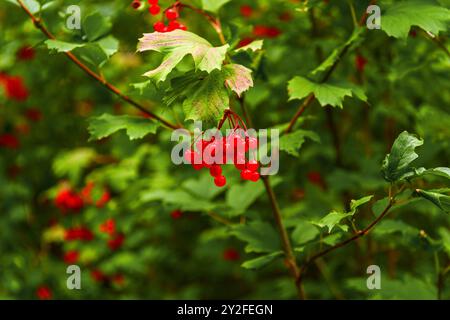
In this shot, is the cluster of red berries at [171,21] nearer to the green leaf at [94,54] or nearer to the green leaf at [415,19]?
the green leaf at [94,54]

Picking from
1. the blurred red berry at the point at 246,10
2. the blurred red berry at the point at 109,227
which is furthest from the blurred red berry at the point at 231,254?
the blurred red berry at the point at 246,10

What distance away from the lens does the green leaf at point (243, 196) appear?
2.60m

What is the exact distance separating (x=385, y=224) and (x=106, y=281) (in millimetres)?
2813

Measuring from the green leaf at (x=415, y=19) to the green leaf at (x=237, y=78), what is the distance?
2.14 ft

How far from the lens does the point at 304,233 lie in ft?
7.79

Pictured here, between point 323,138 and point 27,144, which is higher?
point 27,144

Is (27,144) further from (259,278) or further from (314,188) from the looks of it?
(314,188)

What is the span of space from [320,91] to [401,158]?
55 centimetres

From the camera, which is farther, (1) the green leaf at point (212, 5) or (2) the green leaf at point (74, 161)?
(2) the green leaf at point (74, 161)

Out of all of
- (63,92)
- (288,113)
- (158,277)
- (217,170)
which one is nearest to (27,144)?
(63,92)

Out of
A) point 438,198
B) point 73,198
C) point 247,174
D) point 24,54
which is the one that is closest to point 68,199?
point 73,198

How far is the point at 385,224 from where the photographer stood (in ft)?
7.79

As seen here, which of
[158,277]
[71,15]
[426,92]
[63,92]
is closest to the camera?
[71,15]

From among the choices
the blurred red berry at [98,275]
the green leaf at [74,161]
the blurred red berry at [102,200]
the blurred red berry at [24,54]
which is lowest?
the blurred red berry at [98,275]
